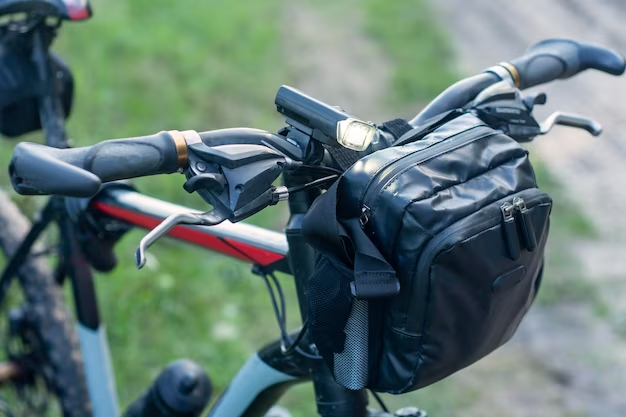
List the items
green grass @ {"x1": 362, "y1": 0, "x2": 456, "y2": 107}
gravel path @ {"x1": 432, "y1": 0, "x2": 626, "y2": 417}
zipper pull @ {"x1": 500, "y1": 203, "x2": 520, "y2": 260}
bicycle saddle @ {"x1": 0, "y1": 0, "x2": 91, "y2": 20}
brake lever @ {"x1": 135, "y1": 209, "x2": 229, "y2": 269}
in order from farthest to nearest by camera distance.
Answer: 1. green grass @ {"x1": 362, "y1": 0, "x2": 456, "y2": 107}
2. gravel path @ {"x1": 432, "y1": 0, "x2": 626, "y2": 417}
3. bicycle saddle @ {"x1": 0, "y1": 0, "x2": 91, "y2": 20}
4. zipper pull @ {"x1": 500, "y1": 203, "x2": 520, "y2": 260}
5. brake lever @ {"x1": 135, "y1": 209, "x2": 229, "y2": 269}

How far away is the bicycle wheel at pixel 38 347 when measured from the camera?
8.32 feet

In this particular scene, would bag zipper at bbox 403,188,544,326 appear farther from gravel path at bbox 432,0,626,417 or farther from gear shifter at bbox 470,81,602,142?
gravel path at bbox 432,0,626,417

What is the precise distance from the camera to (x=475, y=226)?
51.4 inches

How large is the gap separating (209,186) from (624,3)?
6924 millimetres

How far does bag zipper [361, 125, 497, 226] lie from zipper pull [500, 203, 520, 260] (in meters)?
Result: 0.13

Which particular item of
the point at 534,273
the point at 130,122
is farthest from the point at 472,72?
the point at 534,273

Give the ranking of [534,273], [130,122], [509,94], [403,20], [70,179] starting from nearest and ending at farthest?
[70,179]
[534,273]
[509,94]
[130,122]
[403,20]

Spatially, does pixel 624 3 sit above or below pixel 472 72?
above

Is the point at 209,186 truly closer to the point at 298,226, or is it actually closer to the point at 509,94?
the point at 298,226

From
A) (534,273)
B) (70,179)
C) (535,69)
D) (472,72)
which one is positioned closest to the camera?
(70,179)

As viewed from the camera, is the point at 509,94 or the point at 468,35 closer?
the point at 509,94

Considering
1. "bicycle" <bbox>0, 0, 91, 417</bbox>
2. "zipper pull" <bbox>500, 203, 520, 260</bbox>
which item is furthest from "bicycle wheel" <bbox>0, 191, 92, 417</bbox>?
"zipper pull" <bbox>500, 203, 520, 260</bbox>

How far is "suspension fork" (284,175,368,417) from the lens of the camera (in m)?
1.55

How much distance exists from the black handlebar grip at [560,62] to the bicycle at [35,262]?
3.66ft
